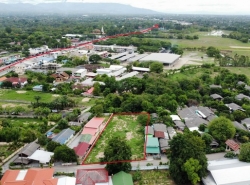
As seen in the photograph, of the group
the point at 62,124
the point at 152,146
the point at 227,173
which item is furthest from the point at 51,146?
the point at 227,173

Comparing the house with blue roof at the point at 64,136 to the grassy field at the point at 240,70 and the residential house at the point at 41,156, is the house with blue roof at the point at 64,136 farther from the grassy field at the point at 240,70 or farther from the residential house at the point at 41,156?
the grassy field at the point at 240,70

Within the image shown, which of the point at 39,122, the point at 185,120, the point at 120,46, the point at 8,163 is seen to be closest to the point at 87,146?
the point at 8,163

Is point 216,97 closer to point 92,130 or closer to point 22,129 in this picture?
point 92,130

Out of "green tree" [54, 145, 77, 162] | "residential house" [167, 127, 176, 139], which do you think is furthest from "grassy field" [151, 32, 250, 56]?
"green tree" [54, 145, 77, 162]

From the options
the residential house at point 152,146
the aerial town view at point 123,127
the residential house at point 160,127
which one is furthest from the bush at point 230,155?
the residential house at point 160,127

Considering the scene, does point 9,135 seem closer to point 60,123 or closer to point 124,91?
point 60,123

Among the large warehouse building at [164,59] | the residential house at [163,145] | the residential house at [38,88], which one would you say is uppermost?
the residential house at [163,145]
